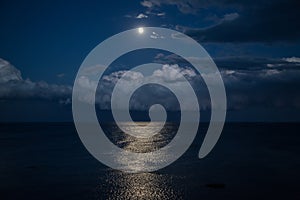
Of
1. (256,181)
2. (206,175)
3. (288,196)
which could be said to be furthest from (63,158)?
(288,196)

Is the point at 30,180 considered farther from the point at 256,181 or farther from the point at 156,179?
the point at 256,181

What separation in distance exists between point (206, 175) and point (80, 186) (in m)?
26.5

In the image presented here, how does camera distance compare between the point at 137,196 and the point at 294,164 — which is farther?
the point at 294,164

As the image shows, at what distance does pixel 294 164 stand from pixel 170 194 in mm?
46152

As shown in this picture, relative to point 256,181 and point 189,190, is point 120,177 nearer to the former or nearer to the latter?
point 189,190

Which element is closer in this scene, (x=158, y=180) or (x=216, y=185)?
(x=216, y=185)

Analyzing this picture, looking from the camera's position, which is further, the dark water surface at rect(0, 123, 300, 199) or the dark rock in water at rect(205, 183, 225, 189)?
the dark rock in water at rect(205, 183, 225, 189)

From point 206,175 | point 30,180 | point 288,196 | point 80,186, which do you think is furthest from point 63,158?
point 288,196

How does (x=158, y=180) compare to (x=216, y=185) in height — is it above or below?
above

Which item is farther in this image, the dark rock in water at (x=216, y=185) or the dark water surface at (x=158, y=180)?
the dark rock in water at (x=216, y=185)

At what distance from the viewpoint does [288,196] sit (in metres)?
46.7

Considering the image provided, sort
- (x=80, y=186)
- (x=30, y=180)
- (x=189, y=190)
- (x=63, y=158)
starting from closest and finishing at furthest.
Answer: (x=189, y=190)
(x=80, y=186)
(x=30, y=180)
(x=63, y=158)

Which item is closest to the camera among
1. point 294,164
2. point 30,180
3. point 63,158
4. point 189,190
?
point 189,190

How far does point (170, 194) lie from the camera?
47344 millimetres
